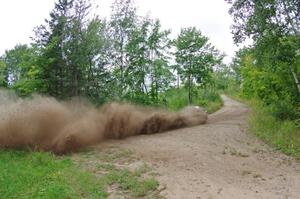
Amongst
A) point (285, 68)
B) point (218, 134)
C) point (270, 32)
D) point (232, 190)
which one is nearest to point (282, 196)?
point (232, 190)

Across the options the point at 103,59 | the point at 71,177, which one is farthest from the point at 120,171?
the point at 103,59

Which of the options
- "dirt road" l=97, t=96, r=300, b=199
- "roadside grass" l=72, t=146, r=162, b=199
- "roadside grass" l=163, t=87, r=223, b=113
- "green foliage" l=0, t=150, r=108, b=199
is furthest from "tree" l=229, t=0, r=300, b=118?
"roadside grass" l=163, t=87, r=223, b=113

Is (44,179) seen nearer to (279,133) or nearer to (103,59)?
(279,133)

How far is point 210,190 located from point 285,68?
13.6 metres

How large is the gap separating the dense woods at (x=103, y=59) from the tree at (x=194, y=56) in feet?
0.33

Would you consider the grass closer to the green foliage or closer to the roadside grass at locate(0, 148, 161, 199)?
the roadside grass at locate(0, 148, 161, 199)

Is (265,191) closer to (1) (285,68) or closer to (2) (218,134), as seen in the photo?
(2) (218,134)

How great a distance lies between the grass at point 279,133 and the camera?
48.0ft

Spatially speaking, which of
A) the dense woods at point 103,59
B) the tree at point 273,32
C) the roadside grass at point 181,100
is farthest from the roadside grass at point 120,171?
the roadside grass at point 181,100

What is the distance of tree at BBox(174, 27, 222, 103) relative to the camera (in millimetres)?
37531

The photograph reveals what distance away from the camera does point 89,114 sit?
1716 cm

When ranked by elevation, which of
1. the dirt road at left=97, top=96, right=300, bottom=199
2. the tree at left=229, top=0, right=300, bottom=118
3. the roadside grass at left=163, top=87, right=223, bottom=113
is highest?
the tree at left=229, top=0, right=300, bottom=118

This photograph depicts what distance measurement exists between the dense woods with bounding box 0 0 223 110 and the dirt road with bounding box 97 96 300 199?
13.5 meters

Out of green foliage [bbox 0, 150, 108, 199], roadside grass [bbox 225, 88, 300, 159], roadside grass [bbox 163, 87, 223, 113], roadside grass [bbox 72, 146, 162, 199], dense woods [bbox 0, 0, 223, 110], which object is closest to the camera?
green foliage [bbox 0, 150, 108, 199]
